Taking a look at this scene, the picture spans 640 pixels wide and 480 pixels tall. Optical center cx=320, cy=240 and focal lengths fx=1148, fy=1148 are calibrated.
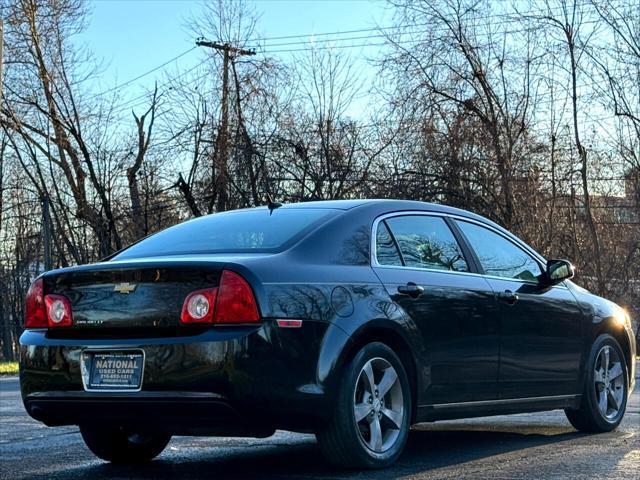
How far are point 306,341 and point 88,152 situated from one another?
30211 mm

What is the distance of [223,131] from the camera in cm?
2911

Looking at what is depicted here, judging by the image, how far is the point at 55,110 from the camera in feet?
109

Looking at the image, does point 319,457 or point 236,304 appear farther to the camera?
point 319,457

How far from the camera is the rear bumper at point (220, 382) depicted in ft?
17.9

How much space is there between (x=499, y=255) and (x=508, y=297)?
43cm

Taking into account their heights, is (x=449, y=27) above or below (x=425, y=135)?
above

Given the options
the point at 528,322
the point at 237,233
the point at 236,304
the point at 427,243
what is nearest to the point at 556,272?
the point at 528,322

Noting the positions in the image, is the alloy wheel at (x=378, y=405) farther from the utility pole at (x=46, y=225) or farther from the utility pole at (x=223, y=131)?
the utility pole at (x=46, y=225)

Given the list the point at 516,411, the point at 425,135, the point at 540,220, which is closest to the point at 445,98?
the point at 425,135

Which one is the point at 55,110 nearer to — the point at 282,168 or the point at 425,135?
the point at 282,168

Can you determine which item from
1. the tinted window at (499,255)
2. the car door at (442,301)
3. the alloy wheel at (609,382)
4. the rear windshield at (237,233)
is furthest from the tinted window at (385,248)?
the alloy wheel at (609,382)

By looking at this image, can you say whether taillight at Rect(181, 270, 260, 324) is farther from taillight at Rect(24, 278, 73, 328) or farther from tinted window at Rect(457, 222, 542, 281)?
tinted window at Rect(457, 222, 542, 281)

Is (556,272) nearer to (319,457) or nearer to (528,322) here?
(528,322)

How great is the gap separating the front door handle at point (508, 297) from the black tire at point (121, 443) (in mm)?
2239
